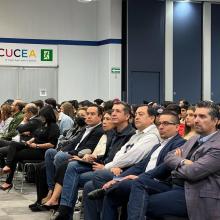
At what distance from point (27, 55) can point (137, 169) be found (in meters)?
10.6

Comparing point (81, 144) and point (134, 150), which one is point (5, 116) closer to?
point (81, 144)

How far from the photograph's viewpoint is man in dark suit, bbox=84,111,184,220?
4.08 m

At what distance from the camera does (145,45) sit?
14.8m

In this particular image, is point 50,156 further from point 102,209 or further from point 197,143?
point 197,143

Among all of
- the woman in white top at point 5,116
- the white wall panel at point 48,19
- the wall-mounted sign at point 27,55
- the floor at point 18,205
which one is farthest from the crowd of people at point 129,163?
the white wall panel at point 48,19

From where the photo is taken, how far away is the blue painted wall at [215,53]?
15781mm

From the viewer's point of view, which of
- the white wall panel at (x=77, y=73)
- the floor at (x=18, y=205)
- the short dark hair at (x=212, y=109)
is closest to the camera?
the short dark hair at (x=212, y=109)

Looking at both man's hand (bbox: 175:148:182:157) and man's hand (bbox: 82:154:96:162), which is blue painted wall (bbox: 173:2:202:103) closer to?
man's hand (bbox: 82:154:96:162)

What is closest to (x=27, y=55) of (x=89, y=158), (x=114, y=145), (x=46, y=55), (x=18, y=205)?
(x=46, y=55)

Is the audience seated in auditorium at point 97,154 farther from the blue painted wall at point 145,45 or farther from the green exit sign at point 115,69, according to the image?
the blue painted wall at point 145,45

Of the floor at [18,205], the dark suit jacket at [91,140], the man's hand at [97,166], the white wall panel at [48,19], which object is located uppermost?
the white wall panel at [48,19]

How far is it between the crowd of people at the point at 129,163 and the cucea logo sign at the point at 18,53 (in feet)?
25.2

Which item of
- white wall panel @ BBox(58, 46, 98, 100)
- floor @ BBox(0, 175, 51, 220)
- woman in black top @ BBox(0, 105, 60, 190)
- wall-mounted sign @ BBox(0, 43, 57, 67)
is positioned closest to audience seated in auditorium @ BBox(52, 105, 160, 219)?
floor @ BBox(0, 175, 51, 220)

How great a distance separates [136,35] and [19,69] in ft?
11.7
